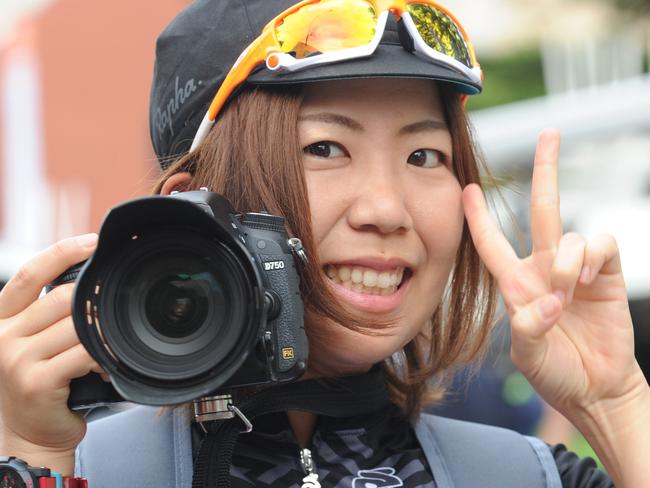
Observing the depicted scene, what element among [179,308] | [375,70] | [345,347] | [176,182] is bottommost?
[345,347]

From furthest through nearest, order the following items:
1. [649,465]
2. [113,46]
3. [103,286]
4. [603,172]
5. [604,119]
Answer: [113,46]
[603,172]
[604,119]
[649,465]
[103,286]

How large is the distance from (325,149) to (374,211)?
0.13 meters

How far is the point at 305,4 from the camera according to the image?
1574mm

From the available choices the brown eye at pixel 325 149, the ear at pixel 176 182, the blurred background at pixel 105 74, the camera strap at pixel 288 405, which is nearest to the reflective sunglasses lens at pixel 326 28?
the brown eye at pixel 325 149

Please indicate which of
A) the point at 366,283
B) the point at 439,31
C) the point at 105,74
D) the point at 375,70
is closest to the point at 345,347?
the point at 366,283

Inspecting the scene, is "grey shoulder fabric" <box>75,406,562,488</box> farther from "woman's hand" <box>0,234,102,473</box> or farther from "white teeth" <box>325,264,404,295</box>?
"white teeth" <box>325,264,404,295</box>

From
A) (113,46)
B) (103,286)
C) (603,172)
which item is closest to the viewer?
(103,286)

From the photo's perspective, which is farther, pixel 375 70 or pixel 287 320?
pixel 375 70

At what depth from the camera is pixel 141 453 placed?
1.57 meters

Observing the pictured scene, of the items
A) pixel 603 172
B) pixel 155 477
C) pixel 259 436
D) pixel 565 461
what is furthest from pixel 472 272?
pixel 603 172

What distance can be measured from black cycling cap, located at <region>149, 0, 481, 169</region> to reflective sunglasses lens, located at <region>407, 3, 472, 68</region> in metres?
0.04

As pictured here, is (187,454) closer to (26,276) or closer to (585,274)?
(26,276)

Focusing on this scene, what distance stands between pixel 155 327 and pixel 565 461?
803 mm

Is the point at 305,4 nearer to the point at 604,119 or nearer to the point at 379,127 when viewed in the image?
the point at 379,127
